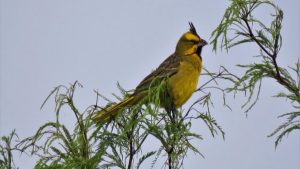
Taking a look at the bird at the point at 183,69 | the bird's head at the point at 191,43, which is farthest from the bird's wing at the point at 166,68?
the bird's head at the point at 191,43

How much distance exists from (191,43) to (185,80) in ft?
2.87

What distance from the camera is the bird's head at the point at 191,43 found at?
20.0 ft

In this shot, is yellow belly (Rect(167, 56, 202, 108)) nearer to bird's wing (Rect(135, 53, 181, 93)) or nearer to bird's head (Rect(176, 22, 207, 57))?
bird's wing (Rect(135, 53, 181, 93))

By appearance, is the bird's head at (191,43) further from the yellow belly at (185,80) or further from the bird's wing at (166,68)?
the yellow belly at (185,80)

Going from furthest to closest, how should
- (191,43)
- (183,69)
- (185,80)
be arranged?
1. (191,43)
2. (183,69)
3. (185,80)

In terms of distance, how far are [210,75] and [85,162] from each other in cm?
108

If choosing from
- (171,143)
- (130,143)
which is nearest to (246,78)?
(171,143)

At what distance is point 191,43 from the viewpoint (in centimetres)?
617

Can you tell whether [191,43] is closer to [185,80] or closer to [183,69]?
[183,69]

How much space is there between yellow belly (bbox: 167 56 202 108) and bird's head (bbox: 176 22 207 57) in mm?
360

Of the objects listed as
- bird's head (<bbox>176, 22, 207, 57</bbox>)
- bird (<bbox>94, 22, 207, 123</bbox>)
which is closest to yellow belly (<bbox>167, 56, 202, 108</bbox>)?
bird (<bbox>94, 22, 207, 123</bbox>)

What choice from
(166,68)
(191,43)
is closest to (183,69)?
(166,68)

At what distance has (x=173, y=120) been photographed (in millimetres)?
3293

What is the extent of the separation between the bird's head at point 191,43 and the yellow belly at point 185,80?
0.36 meters
